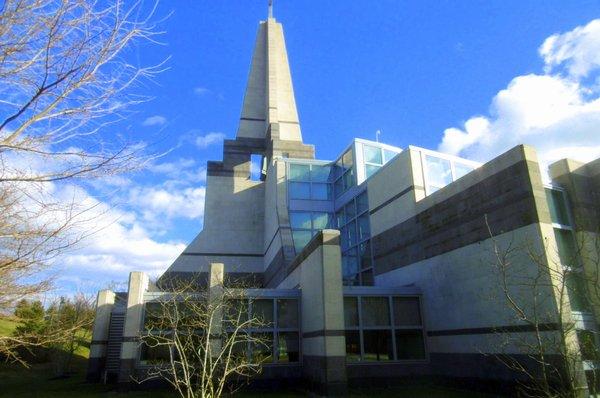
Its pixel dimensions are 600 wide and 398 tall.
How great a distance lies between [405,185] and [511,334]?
7.66 meters

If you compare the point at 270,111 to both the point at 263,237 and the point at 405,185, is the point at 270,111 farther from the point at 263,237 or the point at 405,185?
the point at 405,185

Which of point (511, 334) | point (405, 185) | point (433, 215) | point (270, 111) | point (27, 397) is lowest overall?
point (27, 397)

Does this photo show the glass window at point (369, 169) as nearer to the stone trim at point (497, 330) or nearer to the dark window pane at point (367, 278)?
the dark window pane at point (367, 278)

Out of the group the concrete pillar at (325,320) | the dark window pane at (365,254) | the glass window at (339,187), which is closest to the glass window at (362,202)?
the dark window pane at (365,254)

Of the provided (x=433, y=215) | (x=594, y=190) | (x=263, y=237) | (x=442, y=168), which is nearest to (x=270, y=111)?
(x=263, y=237)

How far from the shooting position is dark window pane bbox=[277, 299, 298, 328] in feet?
56.5

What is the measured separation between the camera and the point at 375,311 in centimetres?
1673

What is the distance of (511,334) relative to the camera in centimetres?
1297

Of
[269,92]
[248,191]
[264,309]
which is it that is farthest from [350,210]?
[269,92]

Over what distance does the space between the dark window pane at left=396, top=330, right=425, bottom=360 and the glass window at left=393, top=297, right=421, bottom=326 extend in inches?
13.8

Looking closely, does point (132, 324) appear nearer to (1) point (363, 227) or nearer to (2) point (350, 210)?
(1) point (363, 227)

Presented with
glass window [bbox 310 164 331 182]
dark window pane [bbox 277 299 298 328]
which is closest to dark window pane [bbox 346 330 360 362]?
dark window pane [bbox 277 299 298 328]

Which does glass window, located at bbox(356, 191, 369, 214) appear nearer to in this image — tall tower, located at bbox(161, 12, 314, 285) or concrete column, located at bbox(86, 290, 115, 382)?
tall tower, located at bbox(161, 12, 314, 285)

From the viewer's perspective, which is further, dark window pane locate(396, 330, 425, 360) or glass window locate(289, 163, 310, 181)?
glass window locate(289, 163, 310, 181)
